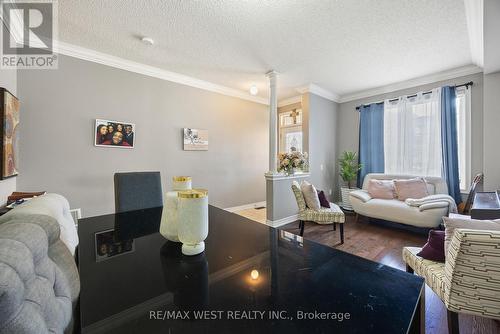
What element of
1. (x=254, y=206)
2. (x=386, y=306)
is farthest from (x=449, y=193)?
(x=386, y=306)

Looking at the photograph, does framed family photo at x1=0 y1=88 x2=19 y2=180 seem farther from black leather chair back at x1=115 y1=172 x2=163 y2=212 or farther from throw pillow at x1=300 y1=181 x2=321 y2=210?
throw pillow at x1=300 y1=181 x2=321 y2=210

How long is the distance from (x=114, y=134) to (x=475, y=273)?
3.75 metres

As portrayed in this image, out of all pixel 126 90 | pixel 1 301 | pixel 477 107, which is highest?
pixel 126 90

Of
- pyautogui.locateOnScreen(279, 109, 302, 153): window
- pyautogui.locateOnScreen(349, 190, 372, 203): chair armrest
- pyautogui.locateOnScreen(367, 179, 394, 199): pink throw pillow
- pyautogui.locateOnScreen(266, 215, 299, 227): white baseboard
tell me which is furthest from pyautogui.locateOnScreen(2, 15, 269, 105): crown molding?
pyautogui.locateOnScreen(367, 179, 394, 199): pink throw pillow

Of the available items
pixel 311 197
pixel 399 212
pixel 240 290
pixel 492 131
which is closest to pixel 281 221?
pixel 311 197

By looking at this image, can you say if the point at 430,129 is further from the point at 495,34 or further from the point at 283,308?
the point at 283,308

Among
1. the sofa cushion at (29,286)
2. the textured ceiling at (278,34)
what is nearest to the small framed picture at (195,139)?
the textured ceiling at (278,34)

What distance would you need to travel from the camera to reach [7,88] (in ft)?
6.86

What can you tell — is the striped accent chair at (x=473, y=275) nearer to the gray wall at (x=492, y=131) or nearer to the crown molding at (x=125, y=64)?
the gray wall at (x=492, y=131)

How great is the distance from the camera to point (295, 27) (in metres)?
2.26

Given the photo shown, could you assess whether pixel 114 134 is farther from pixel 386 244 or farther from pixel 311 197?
pixel 386 244

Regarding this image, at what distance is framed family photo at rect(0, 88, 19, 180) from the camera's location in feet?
5.96

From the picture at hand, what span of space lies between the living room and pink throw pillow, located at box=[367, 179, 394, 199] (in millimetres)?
35

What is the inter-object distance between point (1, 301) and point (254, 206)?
442cm
